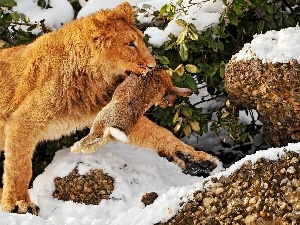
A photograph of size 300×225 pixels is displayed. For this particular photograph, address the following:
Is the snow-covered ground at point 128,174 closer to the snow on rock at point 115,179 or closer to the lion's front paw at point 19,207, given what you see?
the snow on rock at point 115,179

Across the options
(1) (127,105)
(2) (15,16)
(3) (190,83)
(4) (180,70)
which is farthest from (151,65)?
(2) (15,16)

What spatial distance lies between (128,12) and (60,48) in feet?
2.13

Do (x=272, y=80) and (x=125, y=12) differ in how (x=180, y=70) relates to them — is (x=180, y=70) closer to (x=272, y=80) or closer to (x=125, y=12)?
(x=125, y=12)

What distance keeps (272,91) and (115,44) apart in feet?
4.30

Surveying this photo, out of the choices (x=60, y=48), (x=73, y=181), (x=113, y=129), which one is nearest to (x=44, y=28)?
(x=60, y=48)

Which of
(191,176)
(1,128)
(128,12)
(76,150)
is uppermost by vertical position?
(128,12)

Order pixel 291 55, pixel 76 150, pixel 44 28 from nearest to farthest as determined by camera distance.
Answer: pixel 76 150 < pixel 291 55 < pixel 44 28

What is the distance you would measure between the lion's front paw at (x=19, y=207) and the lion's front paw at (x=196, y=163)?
1307mm

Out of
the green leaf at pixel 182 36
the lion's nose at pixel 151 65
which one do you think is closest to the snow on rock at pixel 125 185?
the lion's nose at pixel 151 65

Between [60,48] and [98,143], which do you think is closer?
[98,143]

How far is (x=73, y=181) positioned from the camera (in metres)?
5.42

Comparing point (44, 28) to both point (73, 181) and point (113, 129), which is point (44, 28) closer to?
point (73, 181)

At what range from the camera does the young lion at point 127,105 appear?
422cm

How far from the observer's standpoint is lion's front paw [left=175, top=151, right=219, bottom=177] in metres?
5.20
